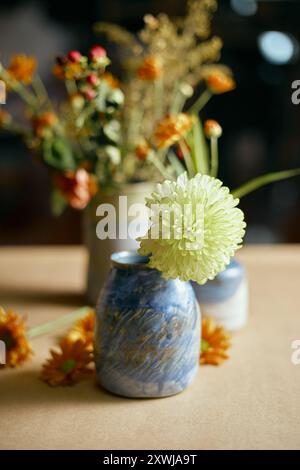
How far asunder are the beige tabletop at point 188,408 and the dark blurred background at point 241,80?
5.71ft

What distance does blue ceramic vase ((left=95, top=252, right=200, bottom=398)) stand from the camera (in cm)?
71

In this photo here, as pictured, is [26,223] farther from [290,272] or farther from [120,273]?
[120,273]

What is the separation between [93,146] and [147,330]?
50 cm

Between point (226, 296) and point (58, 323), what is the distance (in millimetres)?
273

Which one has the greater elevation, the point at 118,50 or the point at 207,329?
the point at 118,50

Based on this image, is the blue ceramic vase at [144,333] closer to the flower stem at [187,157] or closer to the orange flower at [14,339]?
the orange flower at [14,339]

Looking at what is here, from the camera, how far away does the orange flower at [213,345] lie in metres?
0.85

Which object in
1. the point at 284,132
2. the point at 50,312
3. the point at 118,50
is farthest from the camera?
the point at 284,132

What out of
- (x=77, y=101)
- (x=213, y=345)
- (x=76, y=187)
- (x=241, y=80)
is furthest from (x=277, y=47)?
(x=213, y=345)

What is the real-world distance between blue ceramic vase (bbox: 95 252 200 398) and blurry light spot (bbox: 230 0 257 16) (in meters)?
2.21

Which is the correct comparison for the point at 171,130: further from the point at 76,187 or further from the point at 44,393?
the point at 44,393

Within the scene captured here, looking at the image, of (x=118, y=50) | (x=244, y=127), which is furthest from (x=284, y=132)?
(x=118, y=50)

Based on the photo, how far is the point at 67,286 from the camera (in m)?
1.26
